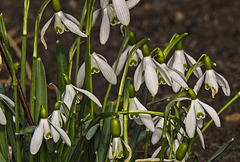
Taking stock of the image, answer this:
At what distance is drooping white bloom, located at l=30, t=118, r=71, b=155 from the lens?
120 cm

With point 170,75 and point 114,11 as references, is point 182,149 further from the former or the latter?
point 114,11

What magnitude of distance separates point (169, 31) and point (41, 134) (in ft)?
8.32

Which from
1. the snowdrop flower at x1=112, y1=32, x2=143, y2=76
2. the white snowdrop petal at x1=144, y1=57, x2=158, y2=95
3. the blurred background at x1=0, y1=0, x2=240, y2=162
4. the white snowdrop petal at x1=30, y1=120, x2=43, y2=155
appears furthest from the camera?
the blurred background at x1=0, y1=0, x2=240, y2=162

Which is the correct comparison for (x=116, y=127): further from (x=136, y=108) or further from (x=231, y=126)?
(x=231, y=126)

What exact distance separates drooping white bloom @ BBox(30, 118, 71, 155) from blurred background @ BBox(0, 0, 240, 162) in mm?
1705

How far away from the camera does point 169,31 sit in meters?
3.63

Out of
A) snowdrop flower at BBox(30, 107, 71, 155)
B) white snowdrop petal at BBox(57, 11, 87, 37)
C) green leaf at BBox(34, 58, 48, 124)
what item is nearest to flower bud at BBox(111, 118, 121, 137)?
snowdrop flower at BBox(30, 107, 71, 155)

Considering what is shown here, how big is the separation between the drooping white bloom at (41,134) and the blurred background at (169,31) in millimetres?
1705

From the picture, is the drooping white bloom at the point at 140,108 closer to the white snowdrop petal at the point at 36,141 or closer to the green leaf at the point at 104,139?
the green leaf at the point at 104,139

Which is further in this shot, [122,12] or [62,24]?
[62,24]

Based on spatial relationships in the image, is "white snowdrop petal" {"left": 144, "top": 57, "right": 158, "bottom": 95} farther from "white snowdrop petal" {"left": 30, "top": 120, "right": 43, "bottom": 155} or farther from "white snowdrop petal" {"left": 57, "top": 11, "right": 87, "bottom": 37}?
"white snowdrop petal" {"left": 30, "top": 120, "right": 43, "bottom": 155}

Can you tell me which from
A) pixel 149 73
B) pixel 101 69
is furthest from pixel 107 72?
pixel 149 73

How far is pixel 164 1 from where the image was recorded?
12.8 ft

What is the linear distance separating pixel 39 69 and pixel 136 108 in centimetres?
32
